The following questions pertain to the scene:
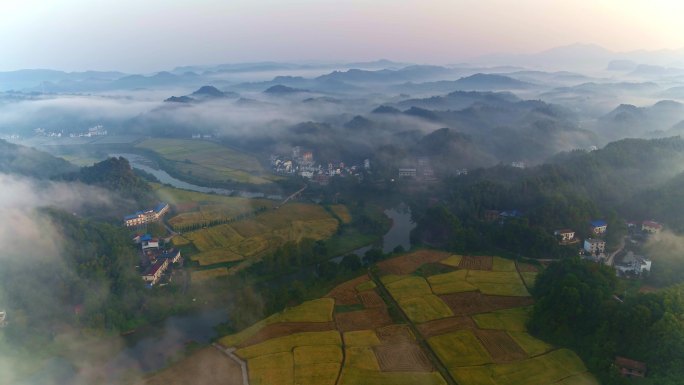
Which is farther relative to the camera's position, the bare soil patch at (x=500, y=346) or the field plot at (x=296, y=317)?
the field plot at (x=296, y=317)

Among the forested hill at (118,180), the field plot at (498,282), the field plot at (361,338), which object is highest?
the forested hill at (118,180)

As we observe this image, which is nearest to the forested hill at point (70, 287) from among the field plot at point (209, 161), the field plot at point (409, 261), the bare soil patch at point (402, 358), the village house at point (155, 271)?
the village house at point (155, 271)

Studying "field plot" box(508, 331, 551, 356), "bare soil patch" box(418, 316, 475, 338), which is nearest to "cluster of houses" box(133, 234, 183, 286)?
"bare soil patch" box(418, 316, 475, 338)

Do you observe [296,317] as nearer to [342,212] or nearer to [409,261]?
[409,261]

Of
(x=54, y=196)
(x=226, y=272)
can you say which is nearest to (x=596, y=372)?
(x=226, y=272)

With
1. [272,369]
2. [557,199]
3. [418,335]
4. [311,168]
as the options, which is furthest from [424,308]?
[311,168]

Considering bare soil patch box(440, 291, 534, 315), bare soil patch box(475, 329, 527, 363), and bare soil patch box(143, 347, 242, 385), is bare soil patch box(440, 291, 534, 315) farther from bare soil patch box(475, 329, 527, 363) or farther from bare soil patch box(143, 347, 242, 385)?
bare soil patch box(143, 347, 242, 385)

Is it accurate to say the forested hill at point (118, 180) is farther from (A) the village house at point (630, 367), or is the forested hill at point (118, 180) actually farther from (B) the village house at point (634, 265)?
(A) the village house at point (630, 367)
